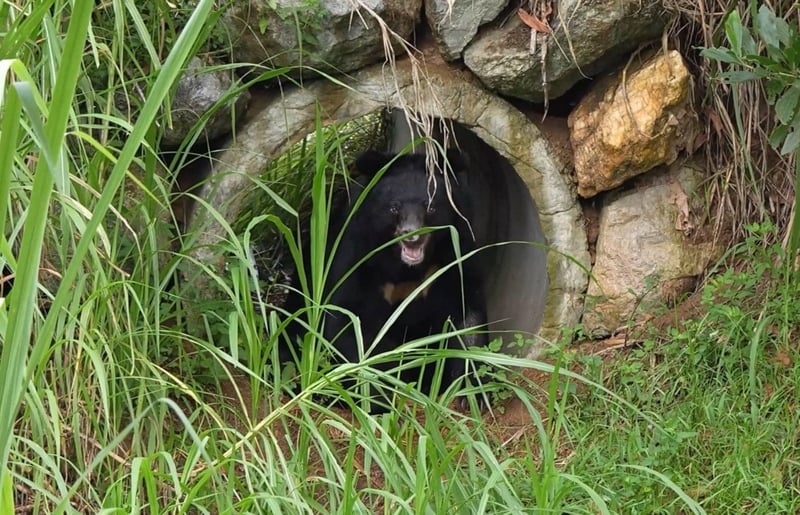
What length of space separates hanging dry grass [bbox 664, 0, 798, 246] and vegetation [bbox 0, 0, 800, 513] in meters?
0.06

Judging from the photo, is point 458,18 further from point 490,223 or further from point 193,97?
point 490,223

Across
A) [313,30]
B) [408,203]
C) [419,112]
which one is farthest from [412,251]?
[313,30]

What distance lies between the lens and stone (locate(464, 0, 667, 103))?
12.7ft

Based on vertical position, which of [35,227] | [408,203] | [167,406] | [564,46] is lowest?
[167,406]

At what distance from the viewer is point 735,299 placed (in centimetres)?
A: 379

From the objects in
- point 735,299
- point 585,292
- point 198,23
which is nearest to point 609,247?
point 585,292

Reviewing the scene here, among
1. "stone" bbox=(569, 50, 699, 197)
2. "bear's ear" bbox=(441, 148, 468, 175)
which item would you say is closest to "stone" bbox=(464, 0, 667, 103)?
"stone" bbox=(569, 50, 699, 197)

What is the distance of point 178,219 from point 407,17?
1.13 metres

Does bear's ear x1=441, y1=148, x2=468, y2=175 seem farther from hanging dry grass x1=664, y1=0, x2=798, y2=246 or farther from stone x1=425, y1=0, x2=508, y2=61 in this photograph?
hanging dry grass x1=664, y1=0, x2=798, y2=246

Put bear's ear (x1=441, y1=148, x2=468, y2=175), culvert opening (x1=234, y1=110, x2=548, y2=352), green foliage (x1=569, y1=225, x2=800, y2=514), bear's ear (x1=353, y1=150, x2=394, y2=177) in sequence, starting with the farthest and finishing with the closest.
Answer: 1. culvert opening (x1=234, y1=110, x2=548, y2=352)
2. bear's ear (x1=441, y1=148, x2=468, y2=175)
3. bear's ear (x1=353, y1=150, x2=394, y2=177)
4. green foliage (x1=569, y1=225, x2=800, y2=514)

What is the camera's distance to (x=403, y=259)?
16.2 feet

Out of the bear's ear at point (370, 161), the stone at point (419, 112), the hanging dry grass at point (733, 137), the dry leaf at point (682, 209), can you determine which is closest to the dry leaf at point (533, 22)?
the stone at point (419, 112)

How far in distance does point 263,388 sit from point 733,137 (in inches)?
77.0

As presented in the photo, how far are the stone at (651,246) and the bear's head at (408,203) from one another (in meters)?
0.80
